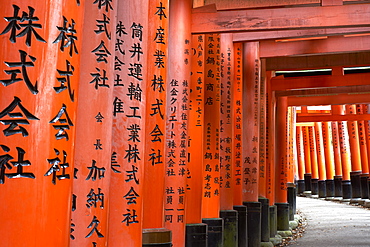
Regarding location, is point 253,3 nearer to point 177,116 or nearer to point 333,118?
point 177,116

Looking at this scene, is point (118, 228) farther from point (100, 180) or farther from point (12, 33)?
point (12, 33)

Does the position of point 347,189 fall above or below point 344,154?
below

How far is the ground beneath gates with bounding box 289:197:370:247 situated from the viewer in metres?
11.5

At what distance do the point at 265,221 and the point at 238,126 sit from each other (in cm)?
279

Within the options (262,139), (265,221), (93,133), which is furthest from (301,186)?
(93,133)

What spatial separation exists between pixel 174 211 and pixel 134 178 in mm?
1804

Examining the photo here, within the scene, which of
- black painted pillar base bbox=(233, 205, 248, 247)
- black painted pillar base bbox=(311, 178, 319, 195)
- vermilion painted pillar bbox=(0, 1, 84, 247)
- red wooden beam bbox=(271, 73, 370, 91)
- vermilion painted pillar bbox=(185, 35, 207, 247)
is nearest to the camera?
vermilion painted pillar bbox=(0, 1, 84, 247)

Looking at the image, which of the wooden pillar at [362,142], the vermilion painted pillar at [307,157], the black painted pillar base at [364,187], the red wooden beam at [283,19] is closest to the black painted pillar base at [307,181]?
the vermilion painted pillar at [307,157]

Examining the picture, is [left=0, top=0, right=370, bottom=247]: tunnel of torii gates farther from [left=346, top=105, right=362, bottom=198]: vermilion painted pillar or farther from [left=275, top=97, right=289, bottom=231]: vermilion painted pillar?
[left=346, top=105, right=362, bottom=198]: vermilion painted pillar

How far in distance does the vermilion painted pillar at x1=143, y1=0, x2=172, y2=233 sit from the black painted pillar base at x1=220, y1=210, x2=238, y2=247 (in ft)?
11.9

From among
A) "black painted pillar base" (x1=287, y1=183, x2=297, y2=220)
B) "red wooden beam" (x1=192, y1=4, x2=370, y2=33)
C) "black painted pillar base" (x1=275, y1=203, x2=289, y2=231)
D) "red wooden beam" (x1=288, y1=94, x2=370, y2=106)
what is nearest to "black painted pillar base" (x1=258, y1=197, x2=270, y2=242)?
"black painted pillar base" (x1=275, y1=203, x2=289, y2=231)

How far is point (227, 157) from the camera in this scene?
832 centimetres

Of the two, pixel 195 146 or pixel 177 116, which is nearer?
pixel 177 116

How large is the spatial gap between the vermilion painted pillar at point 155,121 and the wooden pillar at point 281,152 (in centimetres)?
949
